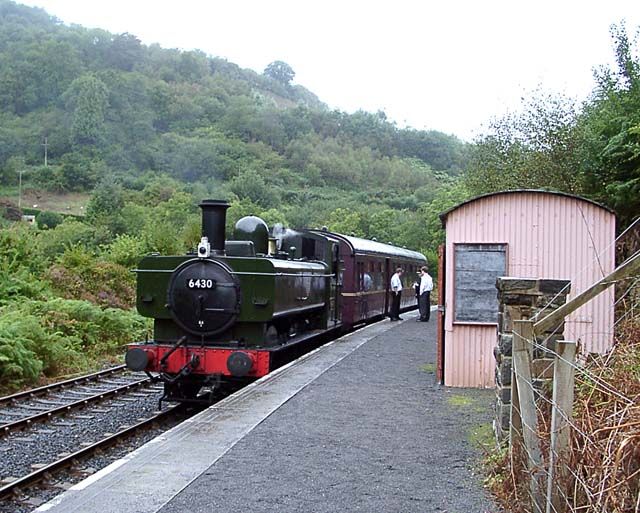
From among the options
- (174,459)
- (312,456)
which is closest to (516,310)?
(312,456)

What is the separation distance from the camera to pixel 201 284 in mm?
11898

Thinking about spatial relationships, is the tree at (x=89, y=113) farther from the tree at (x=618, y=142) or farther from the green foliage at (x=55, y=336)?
the tree at (x=618, y=142)

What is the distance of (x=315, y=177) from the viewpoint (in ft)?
321

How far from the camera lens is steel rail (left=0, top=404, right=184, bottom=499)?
305 inches

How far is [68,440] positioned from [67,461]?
1491 millimetres

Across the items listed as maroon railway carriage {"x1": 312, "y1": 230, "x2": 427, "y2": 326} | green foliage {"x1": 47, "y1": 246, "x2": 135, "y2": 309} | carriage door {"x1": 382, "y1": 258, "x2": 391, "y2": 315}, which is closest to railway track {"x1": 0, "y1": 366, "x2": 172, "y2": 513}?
maroon railway carriage {"x1": 312, "y1": 230, "x2": 427, "y2": 326}

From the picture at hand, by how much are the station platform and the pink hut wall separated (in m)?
0.93

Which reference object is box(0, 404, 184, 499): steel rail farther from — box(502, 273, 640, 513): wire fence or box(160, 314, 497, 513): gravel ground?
box(502, 273, 640, 513): wire fence

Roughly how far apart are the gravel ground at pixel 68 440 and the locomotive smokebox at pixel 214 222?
2.76 m

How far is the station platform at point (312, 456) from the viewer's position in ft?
20.3

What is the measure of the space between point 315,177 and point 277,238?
270 feet

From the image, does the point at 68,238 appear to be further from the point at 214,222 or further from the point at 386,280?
the point at 214,222

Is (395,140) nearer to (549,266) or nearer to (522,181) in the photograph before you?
(522,181)

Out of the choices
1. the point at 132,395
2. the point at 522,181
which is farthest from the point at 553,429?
the point at 522,181
